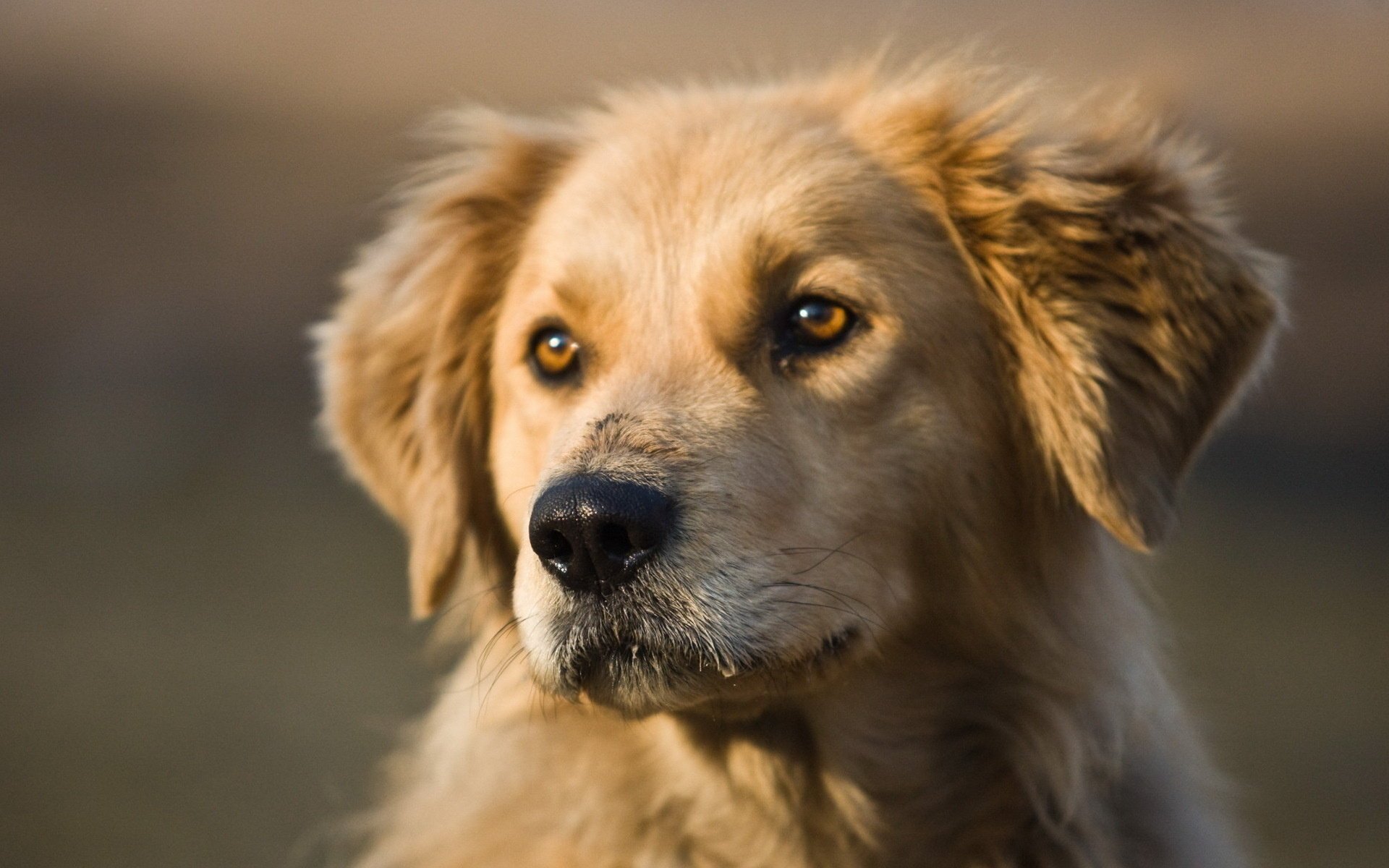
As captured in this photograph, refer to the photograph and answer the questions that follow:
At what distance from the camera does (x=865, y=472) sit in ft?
9.25

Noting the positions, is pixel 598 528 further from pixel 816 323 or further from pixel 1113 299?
pixel 1113 299

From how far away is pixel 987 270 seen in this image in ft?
10.4

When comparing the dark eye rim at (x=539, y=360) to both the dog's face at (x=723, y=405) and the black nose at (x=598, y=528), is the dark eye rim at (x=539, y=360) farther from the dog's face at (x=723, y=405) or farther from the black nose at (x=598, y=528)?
the black nose at (x=598, y=528)

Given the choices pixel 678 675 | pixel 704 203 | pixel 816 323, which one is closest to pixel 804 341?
pixel 816 323

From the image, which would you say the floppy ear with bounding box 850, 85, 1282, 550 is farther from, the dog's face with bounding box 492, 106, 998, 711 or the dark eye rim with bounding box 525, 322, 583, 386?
the dark eye rim with bounding box 525, 322, 583, 386

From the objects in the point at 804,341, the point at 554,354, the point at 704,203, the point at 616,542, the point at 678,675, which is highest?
the point at 704,203

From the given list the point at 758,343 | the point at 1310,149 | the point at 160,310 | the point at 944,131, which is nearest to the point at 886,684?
the point at 758,343

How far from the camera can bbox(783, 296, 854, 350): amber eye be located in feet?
9.64

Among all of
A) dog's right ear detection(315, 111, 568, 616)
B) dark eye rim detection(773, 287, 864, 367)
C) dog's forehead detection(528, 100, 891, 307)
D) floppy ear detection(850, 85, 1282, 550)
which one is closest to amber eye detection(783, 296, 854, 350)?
dark eye rim detection(773, 287, 864, 367)

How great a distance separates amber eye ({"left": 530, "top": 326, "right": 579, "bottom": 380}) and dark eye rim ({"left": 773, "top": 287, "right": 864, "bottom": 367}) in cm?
50

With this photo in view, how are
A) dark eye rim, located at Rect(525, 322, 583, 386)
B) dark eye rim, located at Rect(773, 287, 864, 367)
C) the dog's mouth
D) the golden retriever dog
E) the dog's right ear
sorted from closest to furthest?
the dog's mouth, the golden retriever dog, dark eye rim, located at Rect(773, 287, 864, 367), dark eye rim, located at Rect(525, 322, 583, 386), the dog's right ear

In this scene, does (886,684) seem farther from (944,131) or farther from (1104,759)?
(944,131)

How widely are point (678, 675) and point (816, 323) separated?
0.82 m

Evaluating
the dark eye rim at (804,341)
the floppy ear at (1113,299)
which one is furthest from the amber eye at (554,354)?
the floppy ear at (1113,299)
